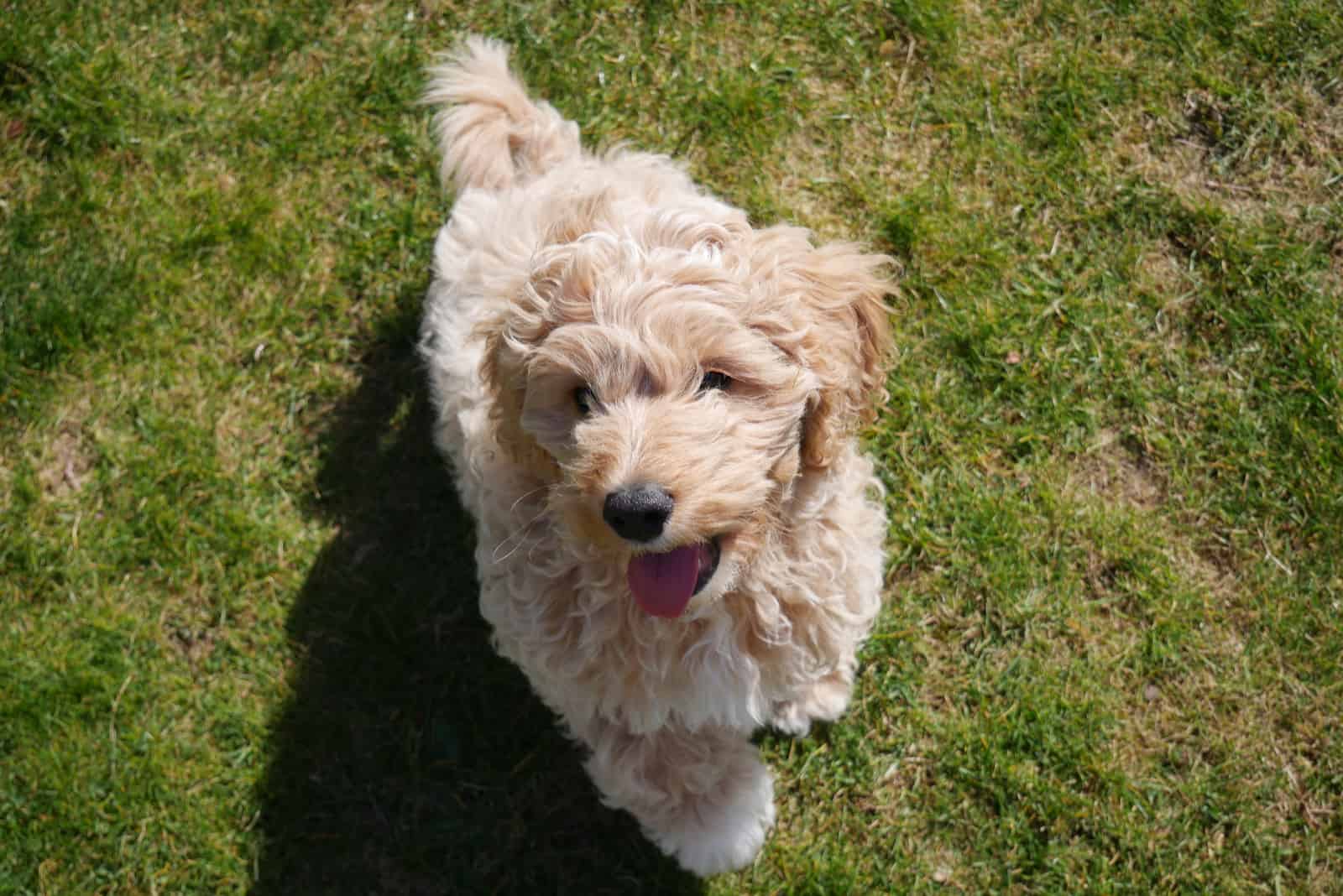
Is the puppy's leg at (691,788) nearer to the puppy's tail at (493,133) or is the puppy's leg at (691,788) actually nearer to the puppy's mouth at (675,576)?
the puppy's mouth at (675,576)

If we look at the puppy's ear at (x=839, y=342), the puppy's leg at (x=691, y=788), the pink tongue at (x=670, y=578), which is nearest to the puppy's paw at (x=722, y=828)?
the puppy's leg at (x=691, y=788)

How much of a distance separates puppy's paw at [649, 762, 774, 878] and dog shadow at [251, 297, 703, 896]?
10.3 inches

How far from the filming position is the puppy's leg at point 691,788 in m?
3.55

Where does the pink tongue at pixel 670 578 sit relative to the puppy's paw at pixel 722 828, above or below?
above

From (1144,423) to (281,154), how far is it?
14.1ft

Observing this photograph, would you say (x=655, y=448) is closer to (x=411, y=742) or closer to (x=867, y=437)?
(x=867, y=437)

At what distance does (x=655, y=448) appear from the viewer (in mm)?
2473

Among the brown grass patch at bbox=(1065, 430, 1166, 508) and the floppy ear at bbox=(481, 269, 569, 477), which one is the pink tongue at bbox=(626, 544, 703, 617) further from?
the brown grass patch at bbox=(1065, 430, 1166, 508)

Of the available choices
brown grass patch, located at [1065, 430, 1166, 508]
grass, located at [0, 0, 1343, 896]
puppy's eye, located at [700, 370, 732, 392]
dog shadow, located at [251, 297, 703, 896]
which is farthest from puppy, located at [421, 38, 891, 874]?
brown grass patch, located at [1065, 430, 1166, 508]

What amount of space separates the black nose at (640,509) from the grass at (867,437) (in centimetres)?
211

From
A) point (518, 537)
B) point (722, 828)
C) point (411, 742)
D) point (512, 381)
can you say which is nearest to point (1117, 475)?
point (722, 828)

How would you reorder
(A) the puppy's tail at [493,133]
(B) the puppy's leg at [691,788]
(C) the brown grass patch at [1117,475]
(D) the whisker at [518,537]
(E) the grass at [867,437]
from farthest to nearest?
(C) the brown grass patch at [1117,475]
(E) the grass at [867,437]
(A) the puppy's tail at [493,133]
(B) the puppy's leg at [691,788]
(D) the whisker at [518,537]

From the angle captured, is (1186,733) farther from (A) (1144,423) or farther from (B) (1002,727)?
(A) (1144,423)

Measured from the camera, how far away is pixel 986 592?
14.1ft
